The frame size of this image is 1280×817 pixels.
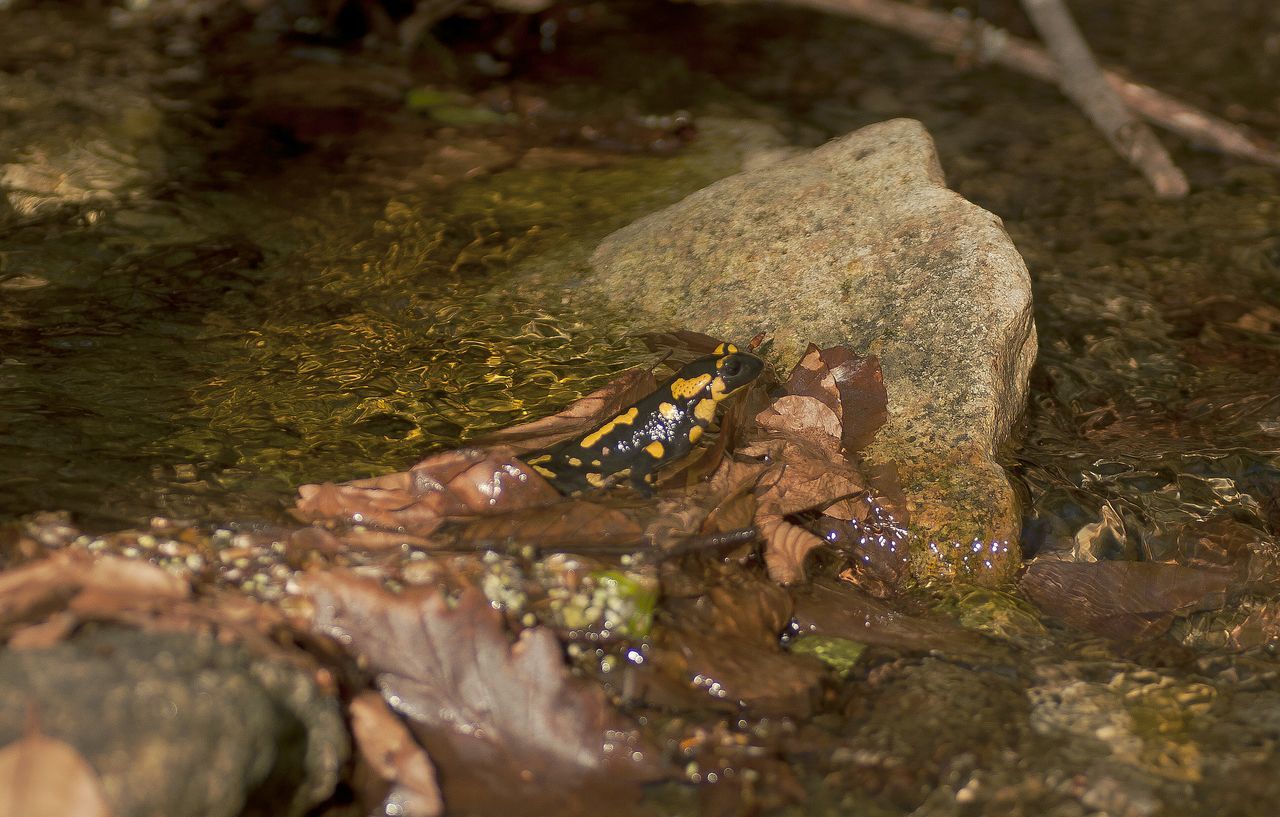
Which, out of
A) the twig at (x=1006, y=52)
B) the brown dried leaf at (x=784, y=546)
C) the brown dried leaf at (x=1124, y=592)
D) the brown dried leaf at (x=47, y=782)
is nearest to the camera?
the brown dried leaf at (x=47, y=782)

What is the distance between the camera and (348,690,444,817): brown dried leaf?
279 centimetres

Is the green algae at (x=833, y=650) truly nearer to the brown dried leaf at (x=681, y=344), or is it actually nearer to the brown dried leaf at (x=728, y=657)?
the brown dried leaf at (x=728, y=657)

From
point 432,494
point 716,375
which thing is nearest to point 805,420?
point 716,375

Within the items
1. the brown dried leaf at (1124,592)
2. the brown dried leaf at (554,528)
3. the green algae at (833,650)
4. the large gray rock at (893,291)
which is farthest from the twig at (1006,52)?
the brown dried leaf at (554,528)

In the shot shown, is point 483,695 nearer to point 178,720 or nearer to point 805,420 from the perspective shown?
point 178,720

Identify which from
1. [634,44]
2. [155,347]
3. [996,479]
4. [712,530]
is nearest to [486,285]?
[155,347]

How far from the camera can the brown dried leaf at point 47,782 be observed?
2.33 m

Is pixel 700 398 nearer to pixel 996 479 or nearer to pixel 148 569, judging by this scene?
pixel 996 479

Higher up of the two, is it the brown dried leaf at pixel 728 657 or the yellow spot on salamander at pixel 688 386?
the yellow spot on salamander at pixel 688 386

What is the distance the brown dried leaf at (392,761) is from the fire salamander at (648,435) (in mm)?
1021

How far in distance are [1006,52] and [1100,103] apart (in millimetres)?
1074

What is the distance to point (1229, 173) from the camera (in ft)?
23.0

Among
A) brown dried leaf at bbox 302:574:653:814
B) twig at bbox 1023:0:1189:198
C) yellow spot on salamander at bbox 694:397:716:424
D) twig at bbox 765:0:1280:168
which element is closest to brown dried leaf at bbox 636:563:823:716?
brown dried leaf at bbox 302:574:653:814

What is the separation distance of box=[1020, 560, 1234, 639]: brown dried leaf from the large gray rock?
0.49ft
